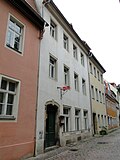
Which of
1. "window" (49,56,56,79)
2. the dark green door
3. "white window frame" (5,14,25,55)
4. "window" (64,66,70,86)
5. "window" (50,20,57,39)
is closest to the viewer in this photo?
"white window frame" (5,14,25,55)

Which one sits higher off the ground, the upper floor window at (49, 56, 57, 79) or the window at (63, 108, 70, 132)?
the upper floor window at (49, 56, 57, 79)

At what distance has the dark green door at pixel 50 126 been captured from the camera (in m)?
10.3

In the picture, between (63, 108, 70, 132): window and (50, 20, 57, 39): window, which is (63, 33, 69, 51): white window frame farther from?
(63, 108, 70, 132): window

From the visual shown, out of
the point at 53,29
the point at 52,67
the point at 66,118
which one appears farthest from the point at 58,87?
the point at 53,29

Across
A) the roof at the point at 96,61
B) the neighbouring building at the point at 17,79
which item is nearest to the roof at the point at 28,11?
the neighbouring building at the point at 17,79

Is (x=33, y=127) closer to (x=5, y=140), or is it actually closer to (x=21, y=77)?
(x=5, y=140)

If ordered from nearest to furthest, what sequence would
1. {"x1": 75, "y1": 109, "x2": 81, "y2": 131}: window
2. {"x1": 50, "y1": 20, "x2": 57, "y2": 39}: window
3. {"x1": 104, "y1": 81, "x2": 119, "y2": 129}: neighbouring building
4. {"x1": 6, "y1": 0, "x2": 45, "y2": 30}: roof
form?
1. {"x1": 6, "y1": 0, "x2": 45, "y2": 30}: roof
2. {"x1": 50, "y1": 20, "x2": 57, "y2": 39}: window
3. {"x1": 75, "y1": 109, "x2": 81, "y2": 131}: window
4. {"x1": 104, "y1": 81, "x2": 119, "y2": 129}: neighbouring building

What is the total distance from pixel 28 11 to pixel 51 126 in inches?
275

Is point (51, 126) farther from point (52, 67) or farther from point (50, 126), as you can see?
point (52, 67)

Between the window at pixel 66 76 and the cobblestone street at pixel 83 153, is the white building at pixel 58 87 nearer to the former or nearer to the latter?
the window at pixel 66 76

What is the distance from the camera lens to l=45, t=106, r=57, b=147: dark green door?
1032 centimetres

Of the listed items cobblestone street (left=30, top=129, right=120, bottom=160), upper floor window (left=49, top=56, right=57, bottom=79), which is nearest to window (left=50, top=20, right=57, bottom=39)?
upper floor window (left=49, top=56, right=57, bottom=79)

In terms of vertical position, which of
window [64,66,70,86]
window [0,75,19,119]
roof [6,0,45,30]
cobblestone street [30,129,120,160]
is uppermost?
roof [6,0,45,30]

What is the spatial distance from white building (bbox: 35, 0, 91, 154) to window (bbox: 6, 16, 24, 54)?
1.90 meters
